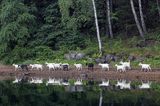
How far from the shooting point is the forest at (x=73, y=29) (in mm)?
50281

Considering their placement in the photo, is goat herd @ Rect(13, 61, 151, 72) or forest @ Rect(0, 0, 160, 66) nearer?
goat herd @ Rect(13, 61, 151, 72)

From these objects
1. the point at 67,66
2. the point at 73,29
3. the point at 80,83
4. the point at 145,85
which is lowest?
the point at 145,85

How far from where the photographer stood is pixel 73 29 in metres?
52.5

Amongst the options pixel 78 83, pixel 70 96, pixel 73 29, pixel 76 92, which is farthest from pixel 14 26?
pixel 70 96

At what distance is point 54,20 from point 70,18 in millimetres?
4218

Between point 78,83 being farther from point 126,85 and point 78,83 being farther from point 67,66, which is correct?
point 67,66

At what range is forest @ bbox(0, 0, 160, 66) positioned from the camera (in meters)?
50.3

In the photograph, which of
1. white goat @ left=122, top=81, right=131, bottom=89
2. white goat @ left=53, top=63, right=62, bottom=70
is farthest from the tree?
white goat @ left=122, top=81, right=131, bottom=89

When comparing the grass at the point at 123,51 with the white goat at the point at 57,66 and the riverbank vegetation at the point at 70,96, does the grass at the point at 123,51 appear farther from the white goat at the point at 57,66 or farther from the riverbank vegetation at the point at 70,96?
the riverbank vegetation at the point at 70,96

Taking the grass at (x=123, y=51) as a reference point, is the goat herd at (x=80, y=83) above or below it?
below

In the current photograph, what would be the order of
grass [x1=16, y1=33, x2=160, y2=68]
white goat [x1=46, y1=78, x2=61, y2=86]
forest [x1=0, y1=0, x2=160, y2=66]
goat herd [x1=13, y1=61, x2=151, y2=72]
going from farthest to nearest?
forest [x1=0, y1=0, x2=160, y2=66], grass [x1=16, y1=33, x2=160, y2=68], goat herd [x1=13, y1=61, x2=151, y2=72], white goat [x1=46, y1=78, x2=61, y2=86]

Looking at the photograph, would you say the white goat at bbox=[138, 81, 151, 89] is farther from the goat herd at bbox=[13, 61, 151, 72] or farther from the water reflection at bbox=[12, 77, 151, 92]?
the goat herd at bbox=[13, 61, 151, 72]

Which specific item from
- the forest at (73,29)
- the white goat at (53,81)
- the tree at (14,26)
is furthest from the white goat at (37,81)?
the tree at (14,26)

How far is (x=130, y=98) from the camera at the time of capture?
3195 centimetres
